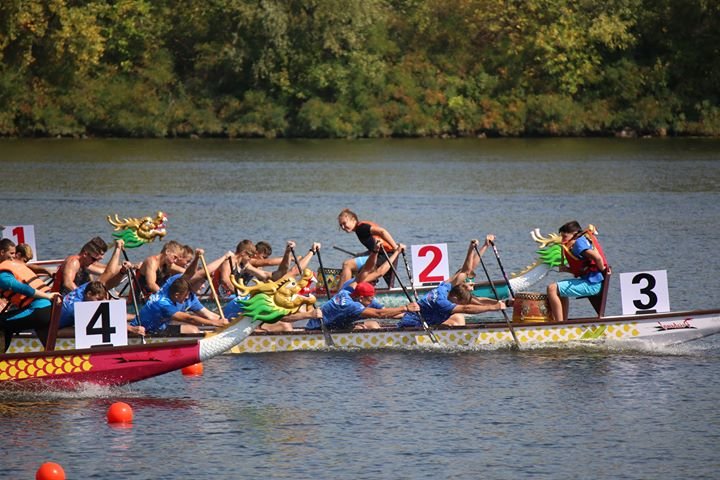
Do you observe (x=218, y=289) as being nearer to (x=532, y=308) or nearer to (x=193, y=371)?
(x=193, y=371)

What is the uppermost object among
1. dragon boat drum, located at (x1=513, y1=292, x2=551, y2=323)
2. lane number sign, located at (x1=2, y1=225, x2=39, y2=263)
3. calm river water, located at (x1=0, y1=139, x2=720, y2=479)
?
lane number sign, located at (x1=2, y1=225, x2=39, y2=263)

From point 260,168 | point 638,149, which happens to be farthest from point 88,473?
point 638,149

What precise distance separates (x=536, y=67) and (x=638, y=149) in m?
10.0

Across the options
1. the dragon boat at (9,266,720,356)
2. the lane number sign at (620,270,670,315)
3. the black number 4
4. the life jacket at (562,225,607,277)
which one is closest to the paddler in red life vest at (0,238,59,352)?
the black number 4

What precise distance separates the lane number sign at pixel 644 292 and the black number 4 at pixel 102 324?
703cm

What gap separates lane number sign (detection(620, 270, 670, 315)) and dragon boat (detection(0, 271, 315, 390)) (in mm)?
5077

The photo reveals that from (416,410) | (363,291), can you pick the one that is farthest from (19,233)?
(416,410)

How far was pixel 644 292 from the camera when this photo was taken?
2111cm

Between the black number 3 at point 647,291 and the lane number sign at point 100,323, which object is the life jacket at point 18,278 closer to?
the lane number sign at point 100,323

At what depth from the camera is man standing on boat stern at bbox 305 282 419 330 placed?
2091 centimetres

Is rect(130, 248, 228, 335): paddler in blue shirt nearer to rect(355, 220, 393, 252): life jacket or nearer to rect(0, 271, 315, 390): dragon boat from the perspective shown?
rect(0, 271, 315, 390): dragon boat

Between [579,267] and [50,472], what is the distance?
900 cm

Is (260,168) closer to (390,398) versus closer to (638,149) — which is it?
(638,149)

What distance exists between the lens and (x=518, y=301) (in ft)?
70.8
